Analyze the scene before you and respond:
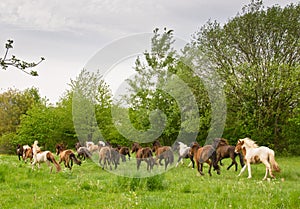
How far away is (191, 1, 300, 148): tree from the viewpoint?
2911 centimetres

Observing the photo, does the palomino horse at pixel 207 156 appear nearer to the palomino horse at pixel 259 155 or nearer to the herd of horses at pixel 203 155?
the herd of horses at pixel 203 155

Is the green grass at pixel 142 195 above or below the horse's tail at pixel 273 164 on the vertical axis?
below

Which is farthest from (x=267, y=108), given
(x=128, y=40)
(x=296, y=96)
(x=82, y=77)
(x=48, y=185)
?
(x=82, y=77)

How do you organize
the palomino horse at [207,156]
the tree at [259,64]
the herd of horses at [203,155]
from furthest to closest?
the tree at [259,64] → the palomino horse at [207,156] → the herd of horses at [203,155]

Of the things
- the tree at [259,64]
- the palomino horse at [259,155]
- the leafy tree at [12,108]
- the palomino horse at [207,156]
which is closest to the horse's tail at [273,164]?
the palomino horse at [259,155]

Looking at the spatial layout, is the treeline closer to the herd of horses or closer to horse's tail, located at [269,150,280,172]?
the herd of horses

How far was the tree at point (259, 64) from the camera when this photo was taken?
29109mm

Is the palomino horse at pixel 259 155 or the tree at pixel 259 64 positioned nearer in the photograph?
the palomino horse at pixel 259 155

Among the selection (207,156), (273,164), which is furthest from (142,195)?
(273,164)

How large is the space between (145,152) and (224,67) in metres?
15.9

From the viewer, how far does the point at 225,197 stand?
8781mm

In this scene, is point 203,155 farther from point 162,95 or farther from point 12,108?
point 12,108

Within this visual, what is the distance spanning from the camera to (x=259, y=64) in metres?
30.1

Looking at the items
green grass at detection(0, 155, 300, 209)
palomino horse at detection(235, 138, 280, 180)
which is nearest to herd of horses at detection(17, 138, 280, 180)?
palomino horse at detection(235, 138, 280, 180)
